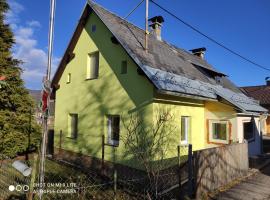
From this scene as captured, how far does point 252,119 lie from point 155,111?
307 inches

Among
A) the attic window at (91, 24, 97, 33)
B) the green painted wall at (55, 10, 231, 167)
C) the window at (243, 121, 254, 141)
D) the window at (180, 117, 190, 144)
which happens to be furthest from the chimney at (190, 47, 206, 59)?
the attic window at (91, 24, 97, 33)

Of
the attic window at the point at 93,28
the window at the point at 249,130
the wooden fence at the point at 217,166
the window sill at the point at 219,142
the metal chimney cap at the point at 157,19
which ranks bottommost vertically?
the wooden fence at the point at 217,166

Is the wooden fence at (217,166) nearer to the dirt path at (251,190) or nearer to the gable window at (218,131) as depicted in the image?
the dirt path at (251,190)

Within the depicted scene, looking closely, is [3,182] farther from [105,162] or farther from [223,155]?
[223,155]

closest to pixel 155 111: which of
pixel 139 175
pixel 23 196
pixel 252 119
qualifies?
pixel 139 175

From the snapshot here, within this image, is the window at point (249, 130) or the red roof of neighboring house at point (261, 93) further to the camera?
the red roof of neighboring house at point (261, 93)

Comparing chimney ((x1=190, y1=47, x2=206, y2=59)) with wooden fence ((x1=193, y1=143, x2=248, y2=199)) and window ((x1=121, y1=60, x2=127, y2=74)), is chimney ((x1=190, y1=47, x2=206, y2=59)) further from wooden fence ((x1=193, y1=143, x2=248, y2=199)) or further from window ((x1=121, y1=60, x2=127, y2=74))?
wooden fence ((x1=193, y1=143, x2=248, y2=199))

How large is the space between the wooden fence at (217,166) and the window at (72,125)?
7.89 meters

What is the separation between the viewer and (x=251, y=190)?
7.91 meters

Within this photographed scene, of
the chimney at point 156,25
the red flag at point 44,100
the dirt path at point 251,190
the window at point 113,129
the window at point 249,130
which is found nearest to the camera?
the red flag at point 44,100

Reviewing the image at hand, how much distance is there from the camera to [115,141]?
421 inches

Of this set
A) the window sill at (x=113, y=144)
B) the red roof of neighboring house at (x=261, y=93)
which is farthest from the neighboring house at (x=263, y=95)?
the window sill at (x=113, y=144)

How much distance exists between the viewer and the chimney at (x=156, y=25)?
16173 millimetres

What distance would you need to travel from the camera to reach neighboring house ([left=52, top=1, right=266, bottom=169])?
9.74 meters
